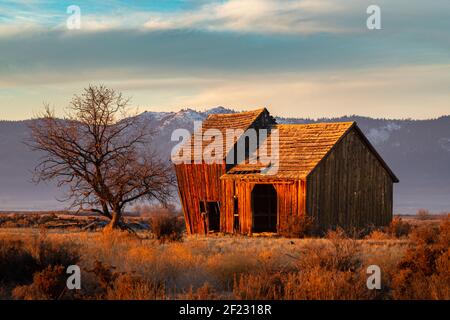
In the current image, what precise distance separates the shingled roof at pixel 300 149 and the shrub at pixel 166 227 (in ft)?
22.1

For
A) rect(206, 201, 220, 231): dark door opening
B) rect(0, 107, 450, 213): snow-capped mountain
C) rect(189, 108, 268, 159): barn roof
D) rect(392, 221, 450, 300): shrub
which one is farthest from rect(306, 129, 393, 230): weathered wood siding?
rect(0, 107, 450, 213): snow-capped mountain

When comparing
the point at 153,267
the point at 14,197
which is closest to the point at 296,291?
the point at 153,267

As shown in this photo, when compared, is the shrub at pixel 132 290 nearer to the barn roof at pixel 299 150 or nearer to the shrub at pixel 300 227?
the shrub at pixel 300 227

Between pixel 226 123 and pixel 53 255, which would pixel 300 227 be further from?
pixel 53 255

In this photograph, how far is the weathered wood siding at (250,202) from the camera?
29469 millimetres

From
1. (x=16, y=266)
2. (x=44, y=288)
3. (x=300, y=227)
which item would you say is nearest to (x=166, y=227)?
(x=300, y=227)

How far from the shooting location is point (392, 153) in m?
172

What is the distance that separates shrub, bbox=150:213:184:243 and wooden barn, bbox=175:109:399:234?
633 cm

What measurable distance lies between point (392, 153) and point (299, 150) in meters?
146

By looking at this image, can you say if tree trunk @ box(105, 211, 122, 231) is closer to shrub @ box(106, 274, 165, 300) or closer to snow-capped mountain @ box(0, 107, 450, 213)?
shrub @ box(106, 274, 165, 300)

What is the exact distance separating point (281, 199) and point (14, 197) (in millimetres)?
137542

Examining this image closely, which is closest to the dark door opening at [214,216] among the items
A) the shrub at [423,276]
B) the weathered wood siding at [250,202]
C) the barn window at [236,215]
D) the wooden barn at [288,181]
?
the wooden barn at [288,181]
